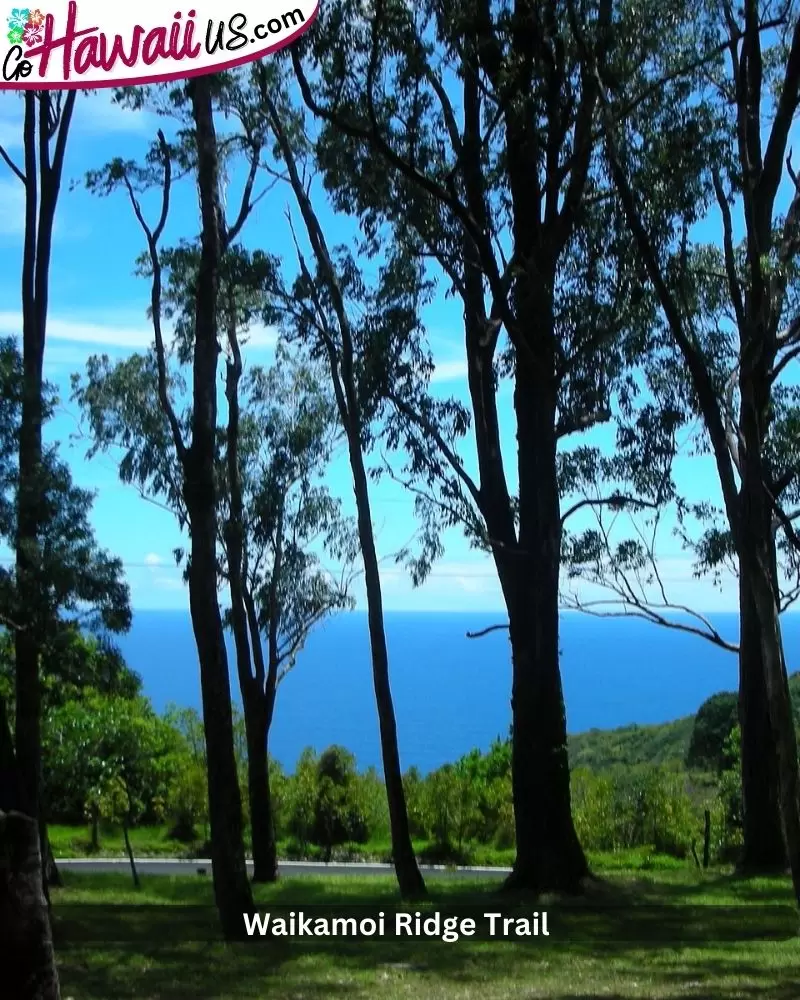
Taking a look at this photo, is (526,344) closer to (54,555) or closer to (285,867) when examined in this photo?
(54,555)

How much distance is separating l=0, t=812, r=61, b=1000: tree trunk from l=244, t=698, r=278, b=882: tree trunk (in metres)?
14.8

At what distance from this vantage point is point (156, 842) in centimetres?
3030

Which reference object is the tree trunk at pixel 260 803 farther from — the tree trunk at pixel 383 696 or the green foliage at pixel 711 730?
the green foliage at pixel 711 730

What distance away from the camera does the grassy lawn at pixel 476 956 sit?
28.8 feet

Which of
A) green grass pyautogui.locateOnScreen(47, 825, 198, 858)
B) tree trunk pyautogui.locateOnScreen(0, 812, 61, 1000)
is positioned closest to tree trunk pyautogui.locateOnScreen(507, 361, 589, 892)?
tree trunk pyautogui.locateOnScreen(0, 812, 61, 1000)

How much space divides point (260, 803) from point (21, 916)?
50.3 ft

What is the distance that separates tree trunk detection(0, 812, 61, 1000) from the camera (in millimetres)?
6266

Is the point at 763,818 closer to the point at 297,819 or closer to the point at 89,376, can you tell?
the point at 89,376

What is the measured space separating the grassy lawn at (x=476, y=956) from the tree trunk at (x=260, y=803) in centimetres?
460

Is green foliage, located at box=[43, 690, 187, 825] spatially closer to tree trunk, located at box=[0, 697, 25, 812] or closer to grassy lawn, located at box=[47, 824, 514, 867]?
grassy lawn, located at box=[47, 824, 514, 867]

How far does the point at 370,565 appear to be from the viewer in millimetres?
17250

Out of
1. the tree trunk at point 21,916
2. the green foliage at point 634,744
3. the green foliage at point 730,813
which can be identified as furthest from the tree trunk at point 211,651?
the green foliage at point 634,744

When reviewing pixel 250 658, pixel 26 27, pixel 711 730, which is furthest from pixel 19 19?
pixel 711 730

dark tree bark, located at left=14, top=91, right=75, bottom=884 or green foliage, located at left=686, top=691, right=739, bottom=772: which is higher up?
dark tree bark, located at left=14, top=91, right=75, bottom=884
